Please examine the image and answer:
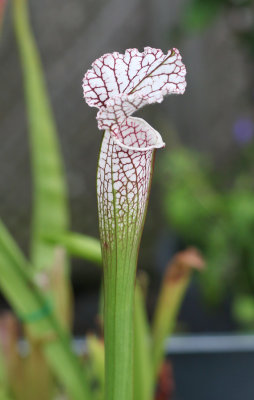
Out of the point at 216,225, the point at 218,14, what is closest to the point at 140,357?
the point at 216,225

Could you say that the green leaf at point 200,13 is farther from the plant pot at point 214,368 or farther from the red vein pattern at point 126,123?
the red vein pattern at point 126,123

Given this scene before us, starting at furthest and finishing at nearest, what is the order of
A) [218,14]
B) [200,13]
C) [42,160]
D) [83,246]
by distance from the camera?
[218,14]
[200,13]
[42,160]
[83,246]

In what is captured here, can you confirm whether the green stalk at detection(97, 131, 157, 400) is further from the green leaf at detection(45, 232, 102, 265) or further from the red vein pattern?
the green leaf at detection(45, 232, 102, 265)

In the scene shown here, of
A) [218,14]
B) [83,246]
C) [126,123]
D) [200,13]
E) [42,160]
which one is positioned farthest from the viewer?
[218,14]

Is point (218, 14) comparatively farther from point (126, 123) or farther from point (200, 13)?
point (126, 123)

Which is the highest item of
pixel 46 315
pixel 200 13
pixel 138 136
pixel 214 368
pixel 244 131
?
pixel 200 13

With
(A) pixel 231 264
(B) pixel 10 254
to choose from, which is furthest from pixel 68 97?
(B) pixel 10 254
